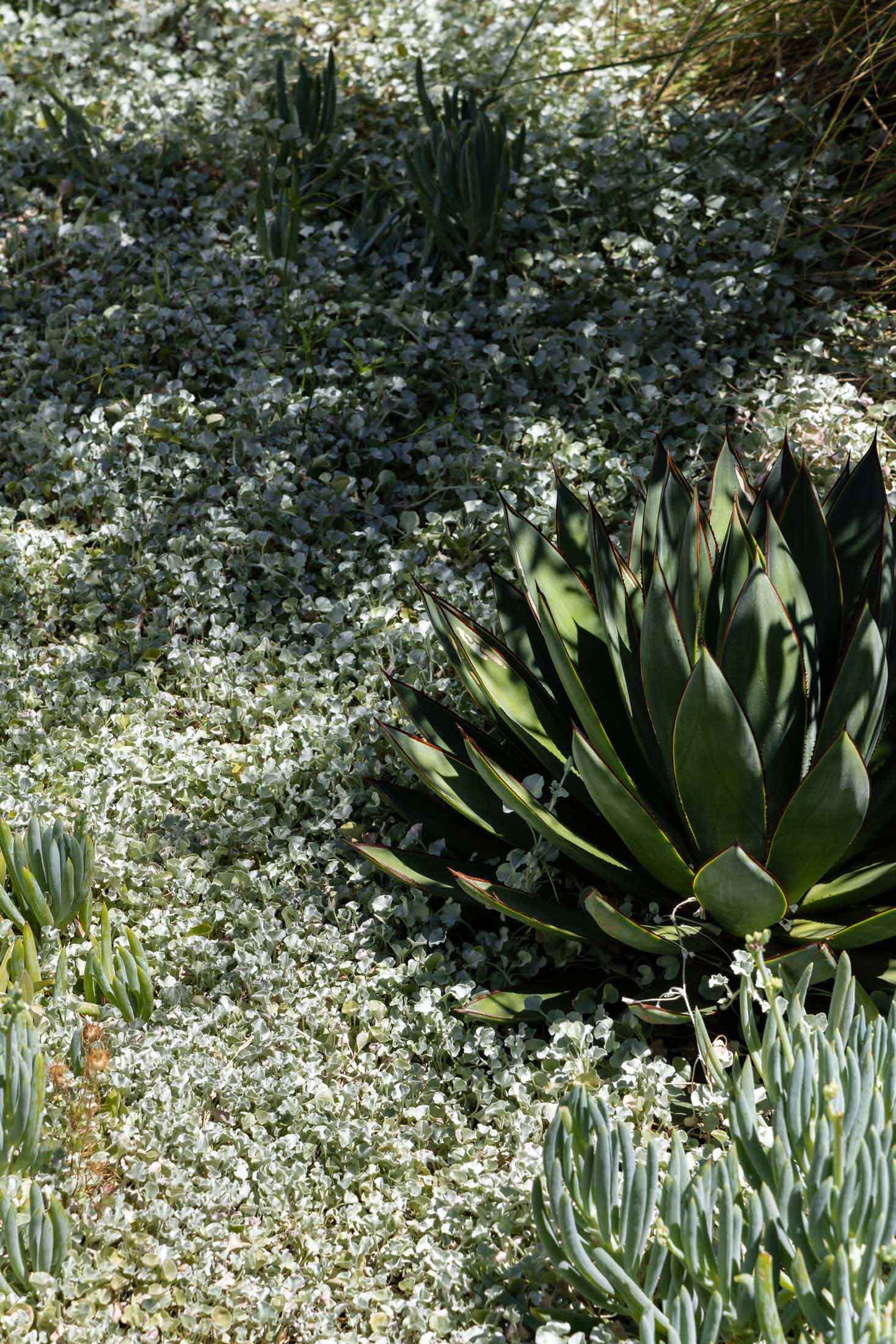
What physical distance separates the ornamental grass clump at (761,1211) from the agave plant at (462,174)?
10.4 ft

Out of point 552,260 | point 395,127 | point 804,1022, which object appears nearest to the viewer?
point 804,1022

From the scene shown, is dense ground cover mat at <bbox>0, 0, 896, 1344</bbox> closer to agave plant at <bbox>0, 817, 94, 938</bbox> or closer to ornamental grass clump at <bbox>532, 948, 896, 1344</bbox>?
agave plant at <bbox>0, 817, 94, 938</bbox>

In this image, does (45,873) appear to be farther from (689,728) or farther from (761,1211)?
(761,1211)

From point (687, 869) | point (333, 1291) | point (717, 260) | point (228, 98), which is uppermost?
point (228, 98)

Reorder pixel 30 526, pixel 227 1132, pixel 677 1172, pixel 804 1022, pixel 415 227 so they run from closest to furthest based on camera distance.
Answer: pixel 677 1172 < pixel 804 1022 < pixel 227 1132 < pixel 30 526 < pixel 415 227

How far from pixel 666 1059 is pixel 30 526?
95.6 inches

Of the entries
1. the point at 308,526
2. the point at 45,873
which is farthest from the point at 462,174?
the point at 45,873

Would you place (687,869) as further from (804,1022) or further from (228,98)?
(228,98)

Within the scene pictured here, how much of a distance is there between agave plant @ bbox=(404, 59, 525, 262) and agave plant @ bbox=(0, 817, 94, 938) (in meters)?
2.72

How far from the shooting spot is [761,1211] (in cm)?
168

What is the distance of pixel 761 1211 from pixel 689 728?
815 millimetres

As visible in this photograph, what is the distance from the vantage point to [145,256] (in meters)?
4.74

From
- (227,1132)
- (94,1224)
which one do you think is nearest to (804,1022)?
(227,1132)

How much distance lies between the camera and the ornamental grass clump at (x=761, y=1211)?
163 cm
